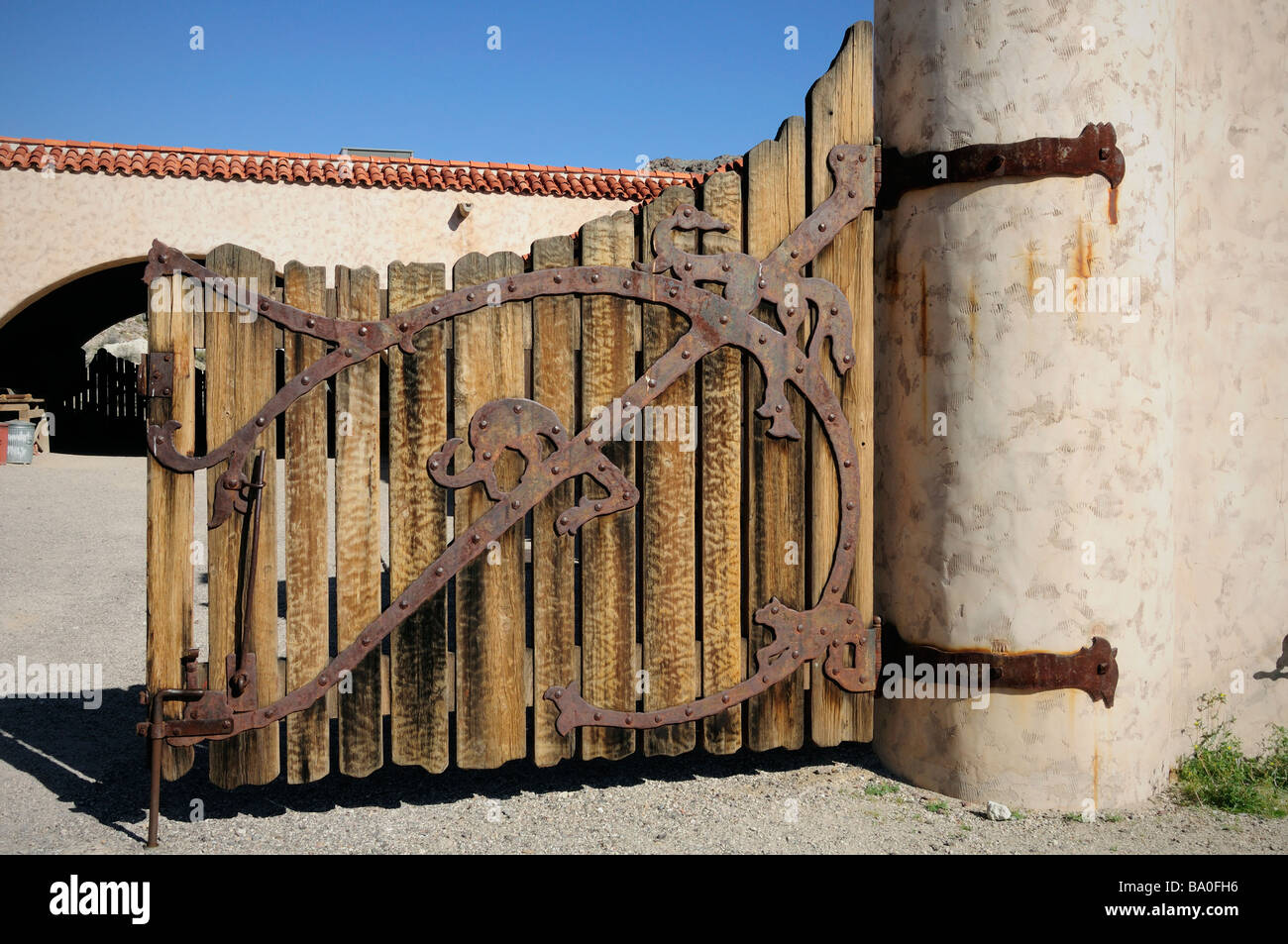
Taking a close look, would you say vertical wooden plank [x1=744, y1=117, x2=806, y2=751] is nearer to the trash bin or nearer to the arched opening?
the arched opening

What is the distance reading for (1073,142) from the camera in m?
3.38

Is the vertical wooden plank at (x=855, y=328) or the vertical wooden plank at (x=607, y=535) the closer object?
the vertical wooden plank at (x=607, y=535)

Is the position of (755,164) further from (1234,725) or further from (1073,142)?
(1234,725)

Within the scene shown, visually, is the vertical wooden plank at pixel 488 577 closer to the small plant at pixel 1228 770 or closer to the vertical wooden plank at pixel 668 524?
the vertical wooden plank at pixel 668 524

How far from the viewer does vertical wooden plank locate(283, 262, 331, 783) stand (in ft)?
11.0

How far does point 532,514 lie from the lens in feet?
11.7

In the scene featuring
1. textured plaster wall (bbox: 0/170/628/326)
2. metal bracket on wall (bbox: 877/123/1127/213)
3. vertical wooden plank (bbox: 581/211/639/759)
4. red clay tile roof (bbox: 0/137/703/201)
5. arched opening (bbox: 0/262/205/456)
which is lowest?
vertical wooden plank (bbox: 581/211/639/759)

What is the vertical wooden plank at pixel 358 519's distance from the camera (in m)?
3.36

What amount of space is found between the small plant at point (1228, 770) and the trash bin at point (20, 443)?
1624 cm

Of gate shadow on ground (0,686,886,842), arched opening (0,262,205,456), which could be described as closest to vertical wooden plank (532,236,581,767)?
gate shadow on ground (0,686,886,842)

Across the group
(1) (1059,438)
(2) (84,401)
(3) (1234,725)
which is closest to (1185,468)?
(1) (1059,438)

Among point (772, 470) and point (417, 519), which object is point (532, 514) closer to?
point (417, 519)

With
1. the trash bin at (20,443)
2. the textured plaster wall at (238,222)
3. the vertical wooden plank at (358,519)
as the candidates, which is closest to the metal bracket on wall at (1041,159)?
the vertical wooden plank at (358,519)

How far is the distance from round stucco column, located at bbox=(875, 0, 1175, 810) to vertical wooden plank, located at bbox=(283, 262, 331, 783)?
2116 mm
